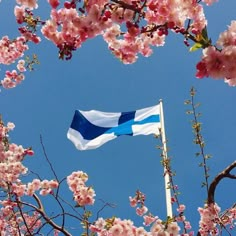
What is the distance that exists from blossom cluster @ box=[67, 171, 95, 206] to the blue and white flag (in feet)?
7.05

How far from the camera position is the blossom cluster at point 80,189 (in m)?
6.09

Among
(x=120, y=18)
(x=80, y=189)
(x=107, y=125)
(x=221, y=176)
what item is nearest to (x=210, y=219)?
(x=221, y=176)

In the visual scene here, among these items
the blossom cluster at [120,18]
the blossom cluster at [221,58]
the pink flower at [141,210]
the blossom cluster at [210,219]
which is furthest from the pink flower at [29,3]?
the pink flower at [141,210]

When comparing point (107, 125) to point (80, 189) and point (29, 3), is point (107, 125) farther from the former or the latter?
point (29, 3)

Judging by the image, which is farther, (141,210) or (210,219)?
(141,210)

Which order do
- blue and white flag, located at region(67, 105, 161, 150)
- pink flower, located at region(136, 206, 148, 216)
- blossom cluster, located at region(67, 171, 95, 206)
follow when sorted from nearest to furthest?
1. blossom cluster, located at region(67, 171, 95, 206)
2. pink flower, located at region(136, 206, 148, 216)
3. blue and white flag, located at region(67, 105, 161, 150)

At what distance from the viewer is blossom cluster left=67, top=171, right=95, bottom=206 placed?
6.09m

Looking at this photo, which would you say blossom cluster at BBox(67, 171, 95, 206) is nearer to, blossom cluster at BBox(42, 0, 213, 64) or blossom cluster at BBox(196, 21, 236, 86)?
blossom cluster at BBox(42, 0, 213, 64)

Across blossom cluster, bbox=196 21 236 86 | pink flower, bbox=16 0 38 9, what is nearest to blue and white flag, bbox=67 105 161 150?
pink flower, bbox=16 0 38 9

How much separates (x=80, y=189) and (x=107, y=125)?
337cm

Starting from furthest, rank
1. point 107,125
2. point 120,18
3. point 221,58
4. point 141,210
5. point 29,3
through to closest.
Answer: point 107,125, point 141,210, point 29,3, point 120,18, point 221,58

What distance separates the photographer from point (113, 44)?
14.9 ft

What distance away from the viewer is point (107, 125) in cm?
956

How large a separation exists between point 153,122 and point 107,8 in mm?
5997
